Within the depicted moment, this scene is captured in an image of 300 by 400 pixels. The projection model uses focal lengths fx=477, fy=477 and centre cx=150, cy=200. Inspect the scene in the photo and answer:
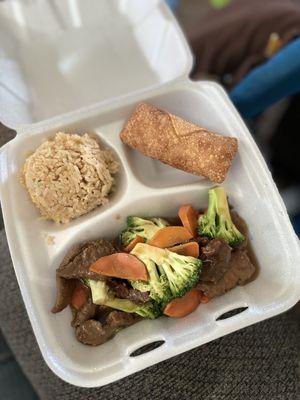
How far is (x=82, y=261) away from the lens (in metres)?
1.07

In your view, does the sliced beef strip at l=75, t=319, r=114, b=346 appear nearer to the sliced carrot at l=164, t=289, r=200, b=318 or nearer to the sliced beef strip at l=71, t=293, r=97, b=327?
the sliced beef strip at l=71, t=293, r=97, b=327

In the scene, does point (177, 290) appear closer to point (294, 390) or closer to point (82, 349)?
point (82, 349)

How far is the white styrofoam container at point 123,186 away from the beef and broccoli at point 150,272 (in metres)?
0.04

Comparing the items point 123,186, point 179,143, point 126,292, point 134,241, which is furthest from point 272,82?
point 126,292

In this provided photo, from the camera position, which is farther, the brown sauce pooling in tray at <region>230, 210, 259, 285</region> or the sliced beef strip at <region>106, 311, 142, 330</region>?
the brown sauce pooling in tray at <region>230, 210, 259, 285</region>

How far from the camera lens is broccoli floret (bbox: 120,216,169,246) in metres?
1.10

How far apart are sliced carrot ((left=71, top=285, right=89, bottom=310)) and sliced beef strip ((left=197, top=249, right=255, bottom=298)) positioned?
0.86ft

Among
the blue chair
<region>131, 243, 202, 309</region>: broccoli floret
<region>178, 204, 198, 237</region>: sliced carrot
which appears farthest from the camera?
the blue chair

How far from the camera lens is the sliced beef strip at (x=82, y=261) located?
1.05 meters

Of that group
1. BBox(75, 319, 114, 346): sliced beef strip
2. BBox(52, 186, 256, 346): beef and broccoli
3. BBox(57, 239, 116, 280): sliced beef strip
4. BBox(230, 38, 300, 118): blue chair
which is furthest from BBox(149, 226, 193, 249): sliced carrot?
BBox(230, 38, 300, 118): blue chair

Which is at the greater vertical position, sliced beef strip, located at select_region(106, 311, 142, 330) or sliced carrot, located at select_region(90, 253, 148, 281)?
sliced carrot, located at select_region(90, 253, 148, 281)

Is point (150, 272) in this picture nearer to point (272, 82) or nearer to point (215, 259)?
point (215, 259)

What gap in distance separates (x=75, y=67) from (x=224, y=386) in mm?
1075

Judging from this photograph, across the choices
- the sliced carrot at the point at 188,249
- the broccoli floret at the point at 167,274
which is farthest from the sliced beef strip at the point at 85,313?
the sliced carrot at the point at 188,249
